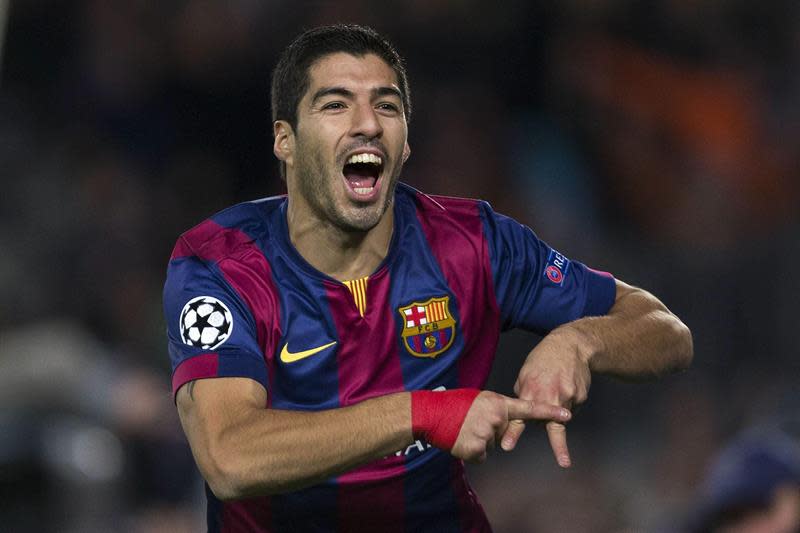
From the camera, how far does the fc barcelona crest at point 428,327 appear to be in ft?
13.8

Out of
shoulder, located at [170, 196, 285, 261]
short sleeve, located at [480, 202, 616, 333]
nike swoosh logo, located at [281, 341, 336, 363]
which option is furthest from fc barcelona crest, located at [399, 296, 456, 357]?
shoulder, located at [170, 196, 285, 261]

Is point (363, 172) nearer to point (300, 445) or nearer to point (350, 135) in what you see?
point (350, 135)

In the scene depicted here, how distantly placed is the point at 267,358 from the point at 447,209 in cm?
82

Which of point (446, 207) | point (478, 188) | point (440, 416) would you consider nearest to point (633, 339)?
point (446, 207)

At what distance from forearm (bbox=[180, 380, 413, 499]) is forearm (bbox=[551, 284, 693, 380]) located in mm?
655

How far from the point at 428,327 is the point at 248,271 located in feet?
1.93

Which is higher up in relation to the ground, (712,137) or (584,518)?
(712,137)

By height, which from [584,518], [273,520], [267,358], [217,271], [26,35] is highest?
[26,35]

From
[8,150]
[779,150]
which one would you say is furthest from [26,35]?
[779,150]

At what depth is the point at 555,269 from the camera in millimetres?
4430

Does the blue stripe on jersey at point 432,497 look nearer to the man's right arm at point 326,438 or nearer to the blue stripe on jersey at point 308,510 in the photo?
the blue stripe on jersey at point 308,510

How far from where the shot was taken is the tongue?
167 inches

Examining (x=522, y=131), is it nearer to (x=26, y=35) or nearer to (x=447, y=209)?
(x=26, y=35)

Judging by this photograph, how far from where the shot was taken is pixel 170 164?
30.6 feet
